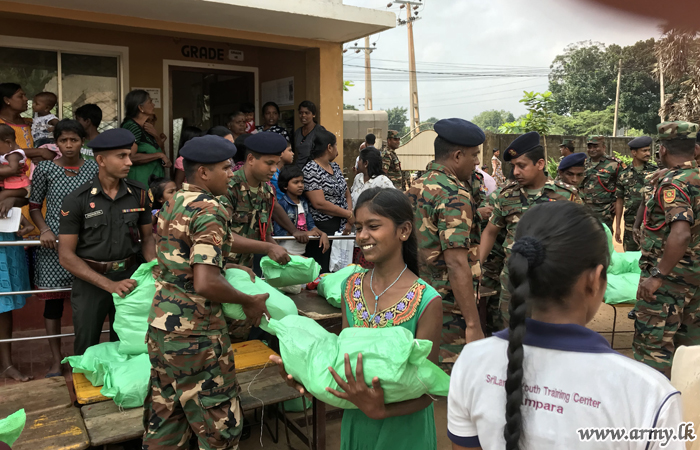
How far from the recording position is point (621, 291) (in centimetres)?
505

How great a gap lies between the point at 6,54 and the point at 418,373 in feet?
23.6

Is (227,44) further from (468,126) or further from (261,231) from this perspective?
(468,126)

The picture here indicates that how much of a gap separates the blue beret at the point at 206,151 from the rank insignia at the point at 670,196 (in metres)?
3.24

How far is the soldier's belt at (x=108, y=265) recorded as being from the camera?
3.85 meters

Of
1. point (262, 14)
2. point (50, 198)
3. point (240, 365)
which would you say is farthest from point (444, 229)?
point (262, 14)

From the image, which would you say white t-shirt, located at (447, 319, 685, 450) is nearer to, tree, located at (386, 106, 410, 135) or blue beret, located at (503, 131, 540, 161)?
blue beret, located at (503, 131, 540, 161)

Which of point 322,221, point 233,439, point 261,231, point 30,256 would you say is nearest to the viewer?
point 233,439

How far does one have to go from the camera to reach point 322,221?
5.75m

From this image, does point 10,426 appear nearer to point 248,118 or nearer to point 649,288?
point 649,288

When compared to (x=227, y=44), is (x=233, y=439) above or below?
below

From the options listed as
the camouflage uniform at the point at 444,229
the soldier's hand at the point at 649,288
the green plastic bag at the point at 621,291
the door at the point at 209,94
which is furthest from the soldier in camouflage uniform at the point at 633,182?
the door at the point at 209,94

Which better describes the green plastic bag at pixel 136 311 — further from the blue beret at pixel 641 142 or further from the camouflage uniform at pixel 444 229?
the blue beret at pixel 641 142

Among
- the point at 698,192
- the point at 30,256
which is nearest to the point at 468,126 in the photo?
the point at 698,192

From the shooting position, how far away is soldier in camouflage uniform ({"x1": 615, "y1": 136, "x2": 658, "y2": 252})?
8.46 m
